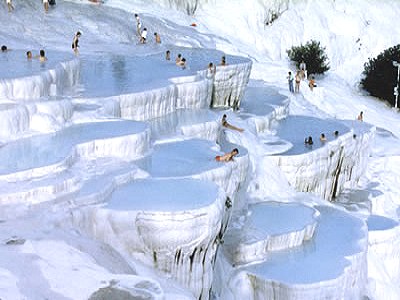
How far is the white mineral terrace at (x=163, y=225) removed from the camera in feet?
25.3

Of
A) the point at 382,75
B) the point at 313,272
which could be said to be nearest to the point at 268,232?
the point at 313,272

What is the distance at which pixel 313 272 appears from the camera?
32.6 feet

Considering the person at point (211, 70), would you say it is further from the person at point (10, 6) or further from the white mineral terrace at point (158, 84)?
the person at point (10, 6)

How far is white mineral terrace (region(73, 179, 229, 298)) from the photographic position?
773cm

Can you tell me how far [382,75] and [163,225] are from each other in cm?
1828

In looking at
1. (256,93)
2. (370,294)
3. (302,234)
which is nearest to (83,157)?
(302,234)

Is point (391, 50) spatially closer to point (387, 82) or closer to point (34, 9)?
point (387, 82)

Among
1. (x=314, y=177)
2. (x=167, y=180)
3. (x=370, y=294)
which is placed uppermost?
(x=167, y=180)

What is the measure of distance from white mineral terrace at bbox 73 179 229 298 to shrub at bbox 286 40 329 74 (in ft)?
54.9

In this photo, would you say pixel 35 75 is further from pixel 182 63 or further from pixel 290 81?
pixel 290 81

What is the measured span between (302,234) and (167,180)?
2918mm

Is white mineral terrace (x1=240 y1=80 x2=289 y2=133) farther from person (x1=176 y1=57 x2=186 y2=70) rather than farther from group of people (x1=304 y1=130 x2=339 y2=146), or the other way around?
person (x1=176 y1=57 x2=186 y2=70)

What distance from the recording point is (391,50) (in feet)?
83.9

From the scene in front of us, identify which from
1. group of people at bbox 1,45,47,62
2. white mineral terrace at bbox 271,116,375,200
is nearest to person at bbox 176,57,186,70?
white mineral terrace at bbox 271,116,375,200
